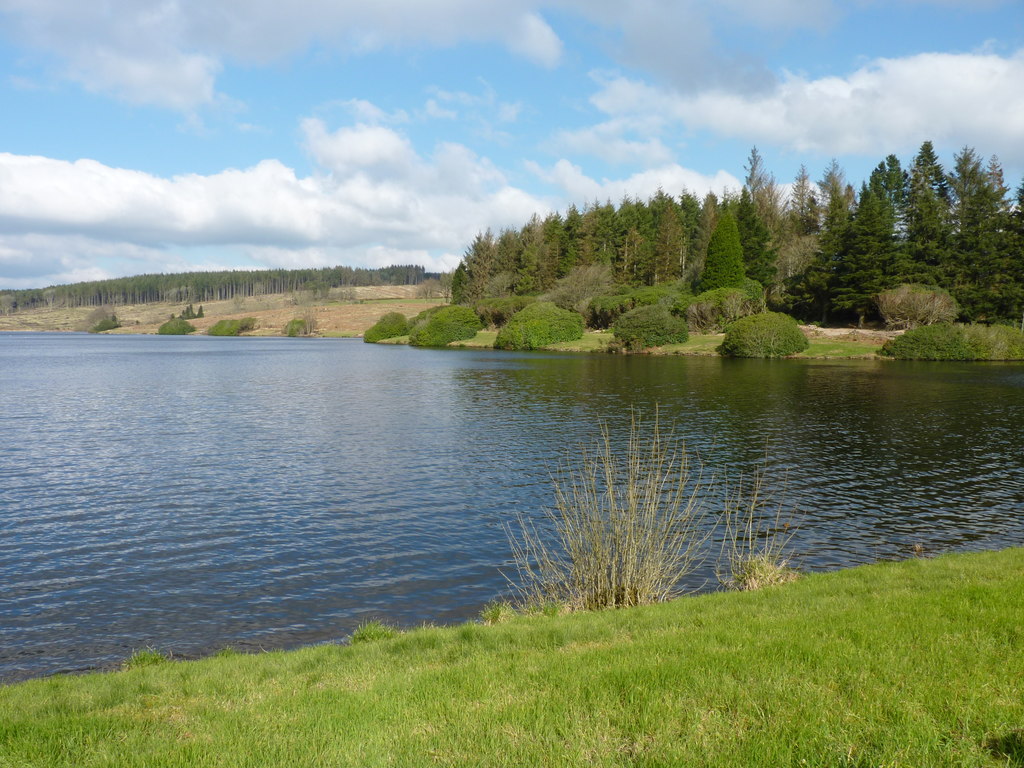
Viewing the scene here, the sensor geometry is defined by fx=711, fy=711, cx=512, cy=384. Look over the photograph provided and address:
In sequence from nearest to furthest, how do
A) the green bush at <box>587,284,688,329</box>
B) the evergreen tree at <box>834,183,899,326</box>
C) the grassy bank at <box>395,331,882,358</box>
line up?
the grassy bank at <box>395,331,882,358</box>
the evergreen tree at <box>834,183,899,326</box>
the green bush at <box>587,284,688,329</box>

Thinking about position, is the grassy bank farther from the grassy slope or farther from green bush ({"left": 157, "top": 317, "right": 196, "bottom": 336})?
green bush ({"left": 157, "top": 317, "right": 196, "bottom": 336})

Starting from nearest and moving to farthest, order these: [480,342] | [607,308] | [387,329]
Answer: [607,308] < [480,342] < [387,329]

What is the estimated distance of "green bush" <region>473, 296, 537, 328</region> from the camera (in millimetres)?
106375

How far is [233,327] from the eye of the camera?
165000 mm

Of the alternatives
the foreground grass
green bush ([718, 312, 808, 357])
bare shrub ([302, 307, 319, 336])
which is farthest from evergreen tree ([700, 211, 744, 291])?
bare shrub ([302, 307, 319, 336])

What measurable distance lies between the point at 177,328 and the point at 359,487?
16917 cm

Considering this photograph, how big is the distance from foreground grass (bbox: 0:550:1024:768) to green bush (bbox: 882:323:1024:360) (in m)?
65.9

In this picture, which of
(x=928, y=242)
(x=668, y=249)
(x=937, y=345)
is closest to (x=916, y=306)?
(x=937, y=345)

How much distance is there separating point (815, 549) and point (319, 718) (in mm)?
12527

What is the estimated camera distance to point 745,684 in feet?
21.6

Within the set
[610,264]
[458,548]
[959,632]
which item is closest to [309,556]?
[458,548]

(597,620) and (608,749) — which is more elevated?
(608,749)

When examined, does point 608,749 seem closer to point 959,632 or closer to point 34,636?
point 959,632

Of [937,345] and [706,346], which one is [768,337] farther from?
[937,345]
